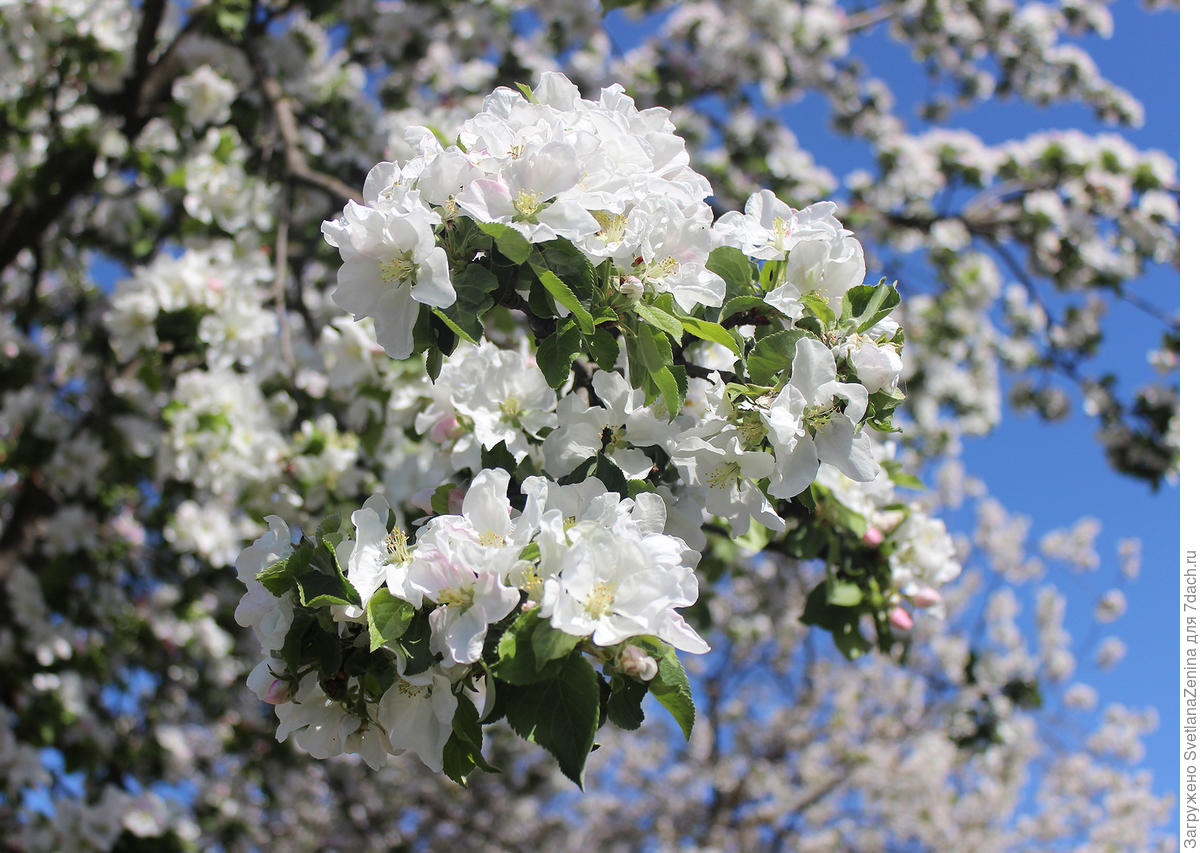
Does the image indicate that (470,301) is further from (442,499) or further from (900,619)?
(900,619)

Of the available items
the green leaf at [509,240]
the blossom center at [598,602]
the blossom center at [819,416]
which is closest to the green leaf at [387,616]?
the blossom center at [598,602]

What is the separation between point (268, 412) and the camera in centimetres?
263

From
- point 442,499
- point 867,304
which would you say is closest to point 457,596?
point 442,499

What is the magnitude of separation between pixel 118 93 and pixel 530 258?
347 cm

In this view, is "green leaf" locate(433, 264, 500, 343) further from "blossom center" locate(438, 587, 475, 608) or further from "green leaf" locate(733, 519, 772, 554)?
"green leaf" locate(733, 519, 772, 554)

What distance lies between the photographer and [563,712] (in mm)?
880

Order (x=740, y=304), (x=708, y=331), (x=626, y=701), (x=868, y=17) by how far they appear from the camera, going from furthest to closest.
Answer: (x=868, y=17), (x=740, y=304), (x=708, y=331), (x=626, y=701)

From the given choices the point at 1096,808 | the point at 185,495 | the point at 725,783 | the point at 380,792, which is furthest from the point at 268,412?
the point at 1096,808

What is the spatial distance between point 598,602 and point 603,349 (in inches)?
13.2

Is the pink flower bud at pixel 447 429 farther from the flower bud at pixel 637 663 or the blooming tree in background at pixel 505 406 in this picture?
the flower bud at pixel 637 663

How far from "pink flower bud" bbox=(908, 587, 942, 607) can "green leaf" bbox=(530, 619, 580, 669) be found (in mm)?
1071

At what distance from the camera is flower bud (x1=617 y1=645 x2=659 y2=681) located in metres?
0.87

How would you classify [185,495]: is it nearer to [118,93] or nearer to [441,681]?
[118,93]

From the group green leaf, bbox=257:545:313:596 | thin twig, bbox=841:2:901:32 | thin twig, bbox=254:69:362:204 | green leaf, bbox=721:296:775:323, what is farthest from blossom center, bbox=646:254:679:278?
thin twig, bbox=841:2:901:32
